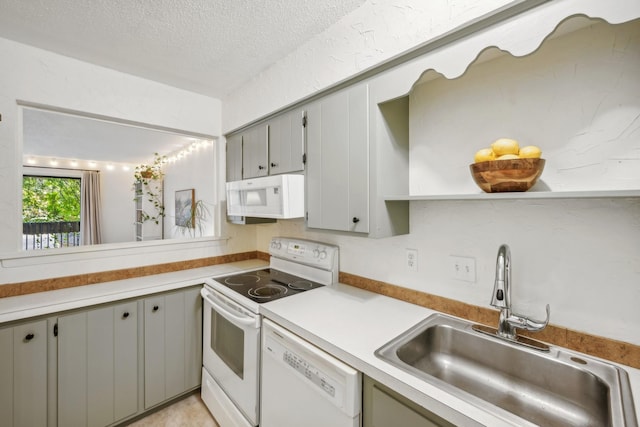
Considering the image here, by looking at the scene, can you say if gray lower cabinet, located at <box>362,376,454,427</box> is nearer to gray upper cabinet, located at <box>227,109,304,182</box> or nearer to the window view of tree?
gray upper cabinet, located at <box>227,109,304,182</box>

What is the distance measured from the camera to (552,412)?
954mm

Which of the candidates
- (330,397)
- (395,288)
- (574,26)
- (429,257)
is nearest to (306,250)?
(395,288)

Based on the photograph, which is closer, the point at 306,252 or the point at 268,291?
the point at 268,291

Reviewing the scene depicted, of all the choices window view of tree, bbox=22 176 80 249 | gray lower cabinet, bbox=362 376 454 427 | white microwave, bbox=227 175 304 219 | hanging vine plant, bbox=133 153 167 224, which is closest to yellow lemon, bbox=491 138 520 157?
gray lower cabinet, bbox=362 376 454 427

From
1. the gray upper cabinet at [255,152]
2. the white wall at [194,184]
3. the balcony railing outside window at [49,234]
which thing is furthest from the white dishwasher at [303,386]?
the balcony railing outside window at [49,234]

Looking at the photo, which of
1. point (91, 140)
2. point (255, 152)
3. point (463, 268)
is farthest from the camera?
point (91, 140)

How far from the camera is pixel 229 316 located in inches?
64.1

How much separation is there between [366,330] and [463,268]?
0.55 m

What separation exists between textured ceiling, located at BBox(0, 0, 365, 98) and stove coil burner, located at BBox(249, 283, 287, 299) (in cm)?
154

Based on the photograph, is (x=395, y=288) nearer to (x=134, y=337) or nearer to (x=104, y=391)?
(x=134, y=337)

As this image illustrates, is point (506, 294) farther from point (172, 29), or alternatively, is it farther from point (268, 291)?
point (172, 29)

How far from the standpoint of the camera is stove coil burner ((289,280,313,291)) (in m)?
1.79

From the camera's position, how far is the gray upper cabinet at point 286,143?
1.71 meters

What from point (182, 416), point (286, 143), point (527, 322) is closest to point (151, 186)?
point (286, 143)
